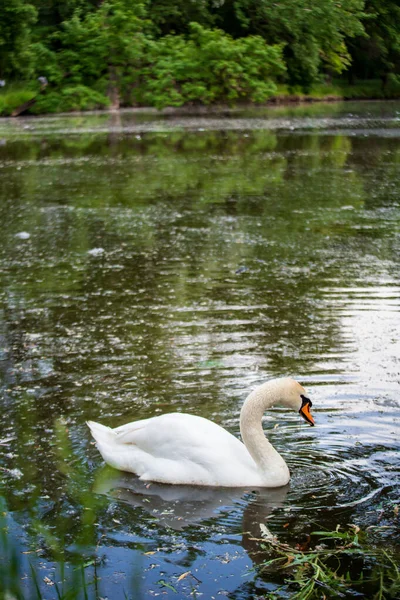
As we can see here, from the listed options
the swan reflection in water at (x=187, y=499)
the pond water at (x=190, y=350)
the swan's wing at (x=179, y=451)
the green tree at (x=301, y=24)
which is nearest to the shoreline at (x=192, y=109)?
the green tree at (x=301, y=24)

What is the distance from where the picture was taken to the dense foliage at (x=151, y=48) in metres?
29.4

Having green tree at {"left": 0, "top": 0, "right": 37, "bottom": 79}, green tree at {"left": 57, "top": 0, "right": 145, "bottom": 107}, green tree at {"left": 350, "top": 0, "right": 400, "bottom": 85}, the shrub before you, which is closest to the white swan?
green tree at {"left": 0, "top": 0, "right": 37, "bottom": 79}

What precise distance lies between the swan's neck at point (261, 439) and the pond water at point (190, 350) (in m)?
0.11

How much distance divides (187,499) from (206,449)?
0.87 feet

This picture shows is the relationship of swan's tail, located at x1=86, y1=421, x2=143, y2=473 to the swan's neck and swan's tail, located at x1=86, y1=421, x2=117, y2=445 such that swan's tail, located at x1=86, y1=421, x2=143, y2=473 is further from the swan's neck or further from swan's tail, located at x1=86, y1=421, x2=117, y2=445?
the swan's neck

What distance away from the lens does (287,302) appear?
796cm

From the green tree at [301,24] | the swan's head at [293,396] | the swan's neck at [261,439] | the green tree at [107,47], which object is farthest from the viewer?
the green tree at [301,24]

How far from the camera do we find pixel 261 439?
15.7 feet

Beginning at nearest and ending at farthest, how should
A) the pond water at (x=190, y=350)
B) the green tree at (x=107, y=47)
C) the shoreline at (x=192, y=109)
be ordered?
the pond water at (x=190, y=350)
the green tree at (x=107, y=47)
the shoreline at (x=192, y=109)

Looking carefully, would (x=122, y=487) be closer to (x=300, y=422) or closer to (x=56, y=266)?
(x=300, y=422)

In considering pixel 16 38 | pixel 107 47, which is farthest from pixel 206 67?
pixel 16 38

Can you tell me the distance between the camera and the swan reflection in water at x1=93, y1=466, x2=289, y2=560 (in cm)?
443

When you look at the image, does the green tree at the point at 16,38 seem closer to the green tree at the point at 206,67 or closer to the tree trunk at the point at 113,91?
the tree trunk at the point at 113,91

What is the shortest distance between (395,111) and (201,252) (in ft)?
75.9
